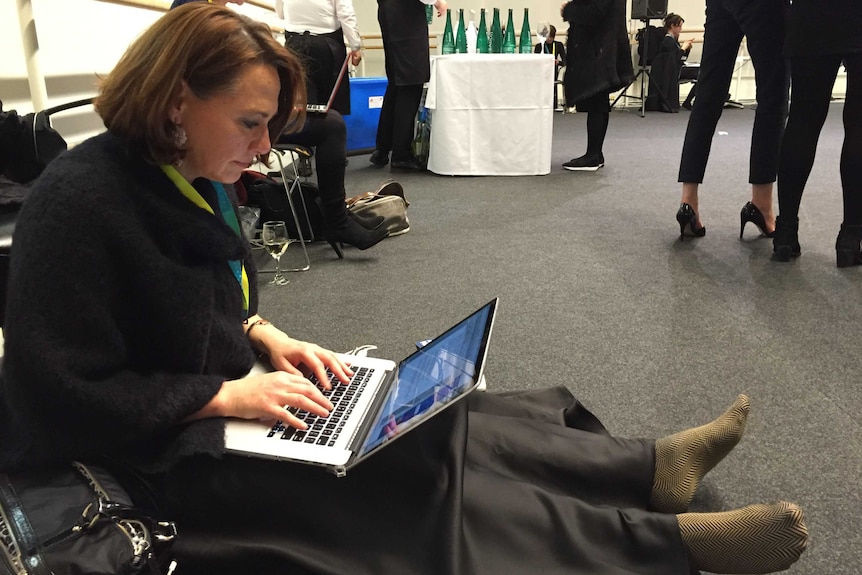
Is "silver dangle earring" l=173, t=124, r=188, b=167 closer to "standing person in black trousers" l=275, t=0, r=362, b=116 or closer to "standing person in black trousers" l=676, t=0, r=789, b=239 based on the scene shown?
"standing person in black trousers" l=676, t=0, r=789, b=239

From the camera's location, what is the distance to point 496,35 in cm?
395

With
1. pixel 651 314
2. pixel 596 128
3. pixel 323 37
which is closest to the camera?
pixel 651 314

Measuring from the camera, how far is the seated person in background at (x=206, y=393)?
67 cm

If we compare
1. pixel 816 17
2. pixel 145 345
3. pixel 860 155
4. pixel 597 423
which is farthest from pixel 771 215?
pixel 145 345

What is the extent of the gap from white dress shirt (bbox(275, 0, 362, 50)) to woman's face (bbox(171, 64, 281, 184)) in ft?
8.99

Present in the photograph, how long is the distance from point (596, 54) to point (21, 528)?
144 inches

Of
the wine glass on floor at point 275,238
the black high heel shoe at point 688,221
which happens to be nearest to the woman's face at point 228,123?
the wine glass on floor at point 275,238

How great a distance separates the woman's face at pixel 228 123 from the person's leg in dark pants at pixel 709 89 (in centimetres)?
186

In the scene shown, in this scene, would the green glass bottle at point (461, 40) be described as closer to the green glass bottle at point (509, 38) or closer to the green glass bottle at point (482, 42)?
the green glass bottle at point (482, 42)

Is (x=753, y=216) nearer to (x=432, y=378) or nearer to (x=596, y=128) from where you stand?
(x=596, y=128)

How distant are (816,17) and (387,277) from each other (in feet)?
4.70

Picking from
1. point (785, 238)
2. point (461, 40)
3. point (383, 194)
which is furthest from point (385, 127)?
point (785, 238)

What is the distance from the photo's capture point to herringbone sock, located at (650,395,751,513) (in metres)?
0.97

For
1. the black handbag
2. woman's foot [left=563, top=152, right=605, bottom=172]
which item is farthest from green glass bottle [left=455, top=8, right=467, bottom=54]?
the black handbag
